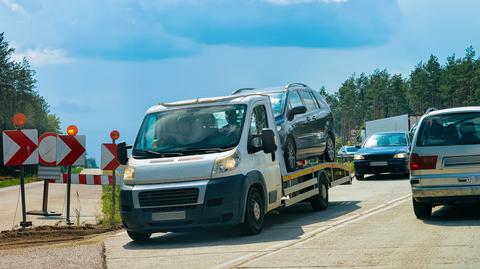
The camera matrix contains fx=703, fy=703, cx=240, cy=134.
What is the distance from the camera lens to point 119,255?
9242 mm

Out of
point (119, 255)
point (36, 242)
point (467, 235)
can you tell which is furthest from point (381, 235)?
point (36, 242)

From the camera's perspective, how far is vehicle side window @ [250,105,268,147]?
10.9 meters

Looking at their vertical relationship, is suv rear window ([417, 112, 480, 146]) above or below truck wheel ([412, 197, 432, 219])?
above

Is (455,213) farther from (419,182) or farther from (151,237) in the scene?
(151,237)

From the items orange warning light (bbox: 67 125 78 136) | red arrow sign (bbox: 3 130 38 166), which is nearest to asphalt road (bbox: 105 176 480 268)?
red arrow sign (bbox: 3 130 38 166)

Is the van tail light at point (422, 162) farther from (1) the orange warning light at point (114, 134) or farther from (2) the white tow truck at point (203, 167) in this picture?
(1) the orange warning light at point (114, 134)

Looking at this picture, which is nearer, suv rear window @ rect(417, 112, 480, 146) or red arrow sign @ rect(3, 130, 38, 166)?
suv rear window @ rect(417, 112, 480, 146)

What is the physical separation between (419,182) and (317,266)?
3924 mm

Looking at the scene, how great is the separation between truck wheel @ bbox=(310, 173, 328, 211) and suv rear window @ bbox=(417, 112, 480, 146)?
343cm

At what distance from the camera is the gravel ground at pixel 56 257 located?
333 inches

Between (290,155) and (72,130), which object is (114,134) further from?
(290,155)

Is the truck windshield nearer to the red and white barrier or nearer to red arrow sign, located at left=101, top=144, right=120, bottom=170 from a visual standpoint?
red arrow sign, located at left=101, top=144, right=120, bottom=170

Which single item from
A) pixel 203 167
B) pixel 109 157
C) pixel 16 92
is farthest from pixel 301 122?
pixel 16 92

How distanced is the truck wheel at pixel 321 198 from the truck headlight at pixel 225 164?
13.9 ft
